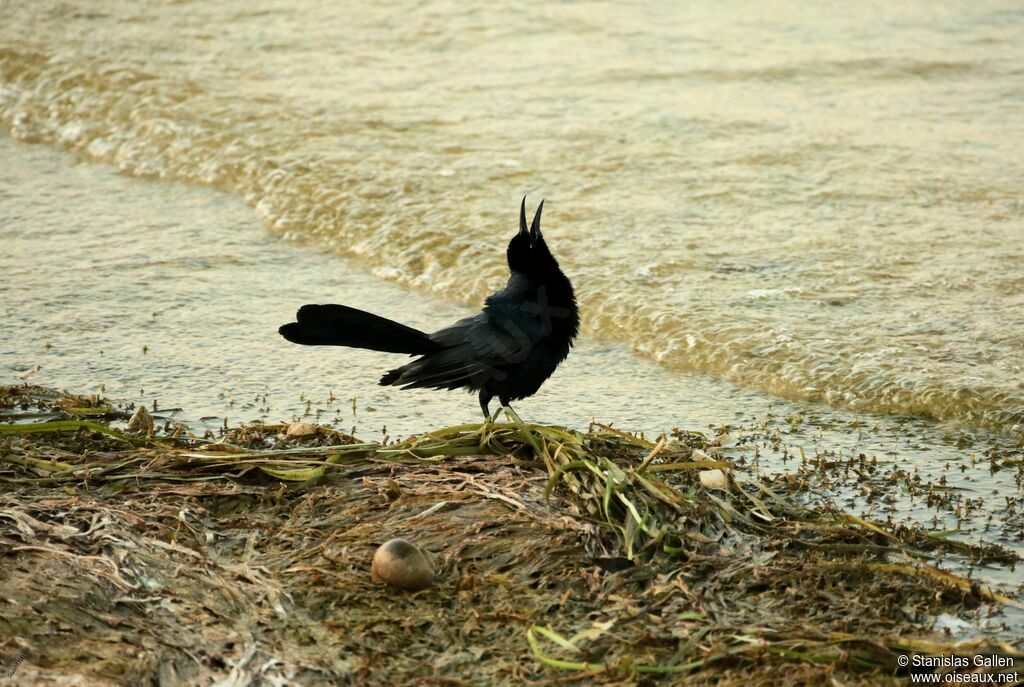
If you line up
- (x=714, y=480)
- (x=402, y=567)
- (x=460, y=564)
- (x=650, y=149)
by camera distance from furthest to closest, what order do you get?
(x=650, y=149), (x=714, y=480), (x=460, y=564), (x=402, y=567)

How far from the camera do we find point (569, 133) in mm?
7855

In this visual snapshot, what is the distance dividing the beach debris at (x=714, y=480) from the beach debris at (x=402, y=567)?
1.01 metres

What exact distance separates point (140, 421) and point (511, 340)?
1.39 metres

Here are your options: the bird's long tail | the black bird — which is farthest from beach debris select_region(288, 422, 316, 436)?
the bird's long tail

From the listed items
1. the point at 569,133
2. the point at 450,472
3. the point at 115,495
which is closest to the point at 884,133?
the point at 569,133

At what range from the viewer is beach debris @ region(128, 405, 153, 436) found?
414cm

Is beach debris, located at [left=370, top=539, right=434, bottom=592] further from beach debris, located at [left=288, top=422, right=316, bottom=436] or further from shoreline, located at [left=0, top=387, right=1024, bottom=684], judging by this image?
beach debris, located at [left=288, top=422, right=316, bottom=436]

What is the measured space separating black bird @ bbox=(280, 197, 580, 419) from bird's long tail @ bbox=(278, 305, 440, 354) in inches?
1.7

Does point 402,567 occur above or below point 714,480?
above

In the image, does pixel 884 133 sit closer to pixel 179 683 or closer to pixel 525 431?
pixel 525 431

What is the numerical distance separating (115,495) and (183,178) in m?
4.51

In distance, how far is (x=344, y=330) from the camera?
3.56 meters

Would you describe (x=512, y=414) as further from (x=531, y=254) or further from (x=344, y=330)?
(x=344, y=330)

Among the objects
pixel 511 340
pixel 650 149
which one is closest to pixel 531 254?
pixel 511 340
